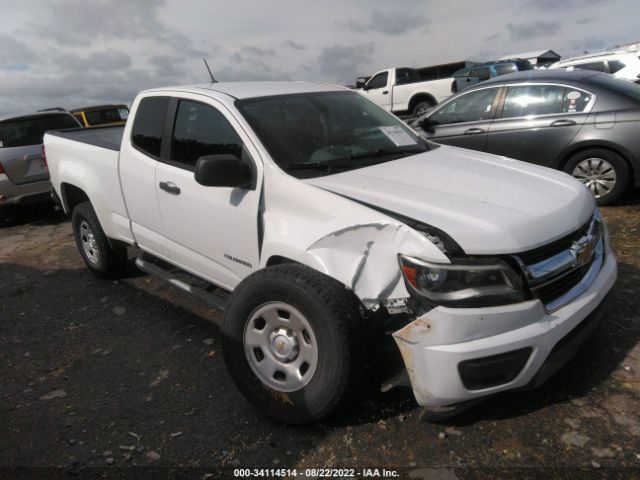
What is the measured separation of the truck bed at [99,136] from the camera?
13.8 ft

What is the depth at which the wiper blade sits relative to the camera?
9.08 ft

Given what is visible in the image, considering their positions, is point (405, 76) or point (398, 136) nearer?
point (398, 136)

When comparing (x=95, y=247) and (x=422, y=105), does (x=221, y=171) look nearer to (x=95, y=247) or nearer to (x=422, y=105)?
(x=95, y=247)

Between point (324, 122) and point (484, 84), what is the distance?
3.83m

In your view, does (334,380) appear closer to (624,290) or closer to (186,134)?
(186,134)

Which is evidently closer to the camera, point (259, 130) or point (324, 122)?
point (259, 130)

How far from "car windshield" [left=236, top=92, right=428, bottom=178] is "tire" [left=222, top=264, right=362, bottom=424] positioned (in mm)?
692

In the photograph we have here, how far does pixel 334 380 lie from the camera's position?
2227mm

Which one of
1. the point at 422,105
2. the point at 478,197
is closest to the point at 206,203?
the point at 478,197

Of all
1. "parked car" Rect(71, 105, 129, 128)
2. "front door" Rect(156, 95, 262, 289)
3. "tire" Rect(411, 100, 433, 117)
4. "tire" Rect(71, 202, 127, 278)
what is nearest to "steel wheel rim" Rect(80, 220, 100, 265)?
"tire" Rect(71, 202, 127, 278)

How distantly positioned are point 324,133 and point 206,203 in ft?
2.86

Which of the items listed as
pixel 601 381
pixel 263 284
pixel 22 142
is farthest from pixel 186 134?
pixel 22 142

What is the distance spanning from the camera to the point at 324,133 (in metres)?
3.11

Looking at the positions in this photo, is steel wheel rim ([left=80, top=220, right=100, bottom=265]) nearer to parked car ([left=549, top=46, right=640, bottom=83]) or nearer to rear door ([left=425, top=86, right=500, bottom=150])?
rear door ([left=425, top=86, right=500, bottom=150])
